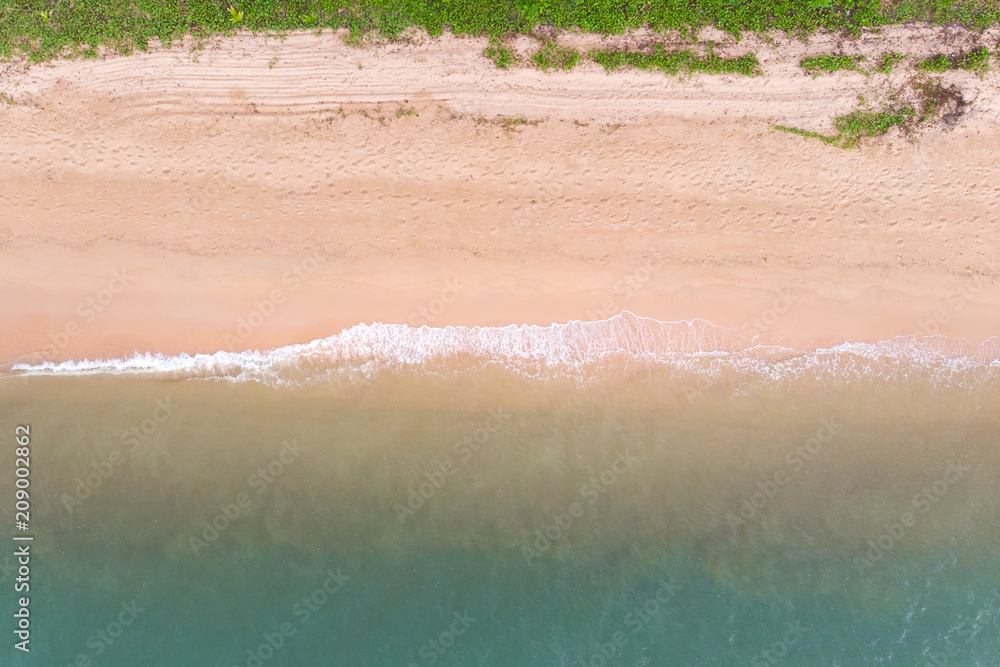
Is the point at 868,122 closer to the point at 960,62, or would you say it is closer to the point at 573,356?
the point at 960,62

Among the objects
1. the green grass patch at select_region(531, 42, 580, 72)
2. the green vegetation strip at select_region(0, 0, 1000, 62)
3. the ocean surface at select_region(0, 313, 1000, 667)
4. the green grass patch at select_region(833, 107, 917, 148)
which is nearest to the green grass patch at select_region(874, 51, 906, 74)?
the green vegetation strip at select_region(0, 0, 1000, 62)

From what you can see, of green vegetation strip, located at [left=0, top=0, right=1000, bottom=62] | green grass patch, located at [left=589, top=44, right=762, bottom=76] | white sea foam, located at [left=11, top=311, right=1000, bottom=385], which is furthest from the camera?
white sea foam, located at [left=11, top=311, right=1000, bottom=385]

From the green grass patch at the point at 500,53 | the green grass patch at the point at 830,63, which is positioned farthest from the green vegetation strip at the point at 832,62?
the green grass patch at the point at 500,53

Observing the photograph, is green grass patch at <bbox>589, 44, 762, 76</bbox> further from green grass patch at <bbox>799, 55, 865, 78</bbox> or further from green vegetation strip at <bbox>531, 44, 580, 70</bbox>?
green grass patch at <bbox>799, 55, 865, 78</bbox>

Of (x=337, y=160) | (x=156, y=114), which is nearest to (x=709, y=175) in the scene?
(x=337, y=160)

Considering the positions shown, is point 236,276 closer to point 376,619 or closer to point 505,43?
point 505,43
